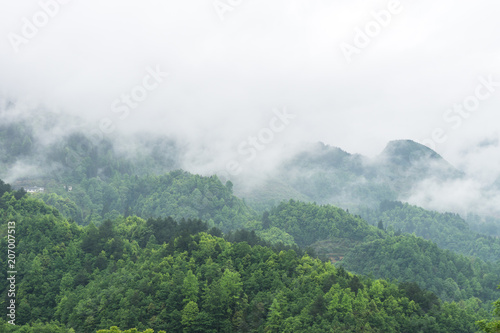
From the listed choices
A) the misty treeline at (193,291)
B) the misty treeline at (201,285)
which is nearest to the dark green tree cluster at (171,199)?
the misty treeline at (201,285)

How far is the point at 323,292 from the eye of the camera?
73375 mm

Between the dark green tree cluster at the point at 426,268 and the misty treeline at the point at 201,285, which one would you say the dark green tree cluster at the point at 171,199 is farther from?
the misty treeline at the point at 201,285

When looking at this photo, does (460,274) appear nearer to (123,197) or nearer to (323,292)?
(323,292)

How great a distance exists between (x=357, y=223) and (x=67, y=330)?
11382 centimetres

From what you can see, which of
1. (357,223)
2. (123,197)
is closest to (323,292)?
(357,223)

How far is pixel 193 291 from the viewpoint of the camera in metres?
72.7

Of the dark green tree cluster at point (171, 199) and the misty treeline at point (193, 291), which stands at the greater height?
the dark green tree cluster at point (171, 199)

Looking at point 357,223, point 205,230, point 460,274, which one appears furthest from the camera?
point 357,223

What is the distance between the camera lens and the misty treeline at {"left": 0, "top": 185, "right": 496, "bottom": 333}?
6825 cm

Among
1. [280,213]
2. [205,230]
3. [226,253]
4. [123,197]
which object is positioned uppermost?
[123,197]

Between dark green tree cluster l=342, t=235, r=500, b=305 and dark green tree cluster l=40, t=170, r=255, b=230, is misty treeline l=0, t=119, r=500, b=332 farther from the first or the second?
dark green tree cluster l=40, t=170, r=255, b=230

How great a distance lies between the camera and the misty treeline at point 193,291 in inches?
2687

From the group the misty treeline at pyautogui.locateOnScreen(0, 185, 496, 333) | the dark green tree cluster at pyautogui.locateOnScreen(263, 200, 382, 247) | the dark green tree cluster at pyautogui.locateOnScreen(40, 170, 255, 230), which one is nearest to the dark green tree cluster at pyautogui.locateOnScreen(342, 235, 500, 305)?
the dark green tree cluster at pyautogui.locateOnScreen(263, 200, 382, 247)

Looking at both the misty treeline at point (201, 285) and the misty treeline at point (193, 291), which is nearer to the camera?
the misty treeline at point (193, 291)
